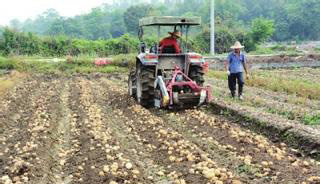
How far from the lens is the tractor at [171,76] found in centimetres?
1080

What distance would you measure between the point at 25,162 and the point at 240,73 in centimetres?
734

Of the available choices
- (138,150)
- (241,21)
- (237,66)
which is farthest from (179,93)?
(241,21)

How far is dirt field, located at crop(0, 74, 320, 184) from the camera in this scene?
19.6 feet

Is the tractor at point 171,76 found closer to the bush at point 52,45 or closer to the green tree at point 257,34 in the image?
the bush at point 52,45

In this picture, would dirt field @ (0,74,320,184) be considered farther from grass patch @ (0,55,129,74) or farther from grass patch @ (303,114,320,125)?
grass patch @ (0,55,129,74)

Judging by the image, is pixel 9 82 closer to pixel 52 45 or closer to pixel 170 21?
pixel 170 21

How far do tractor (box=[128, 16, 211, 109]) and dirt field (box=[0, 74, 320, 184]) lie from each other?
36 cm

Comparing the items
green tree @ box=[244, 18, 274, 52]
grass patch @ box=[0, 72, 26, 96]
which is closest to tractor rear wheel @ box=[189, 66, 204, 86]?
grass patch @ box=[0, 72, 26, 96]

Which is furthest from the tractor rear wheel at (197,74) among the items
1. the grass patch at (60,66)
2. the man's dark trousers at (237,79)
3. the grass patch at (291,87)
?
the grass patch at (60,66)

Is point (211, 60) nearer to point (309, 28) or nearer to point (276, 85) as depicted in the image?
point (276, 85)

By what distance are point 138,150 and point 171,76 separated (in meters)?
4.44

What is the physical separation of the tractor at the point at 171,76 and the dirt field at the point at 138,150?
1.18 ft

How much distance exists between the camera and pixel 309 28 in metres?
74.9

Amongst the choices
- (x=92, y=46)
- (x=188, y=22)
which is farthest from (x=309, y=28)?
(x=188, y=22)
